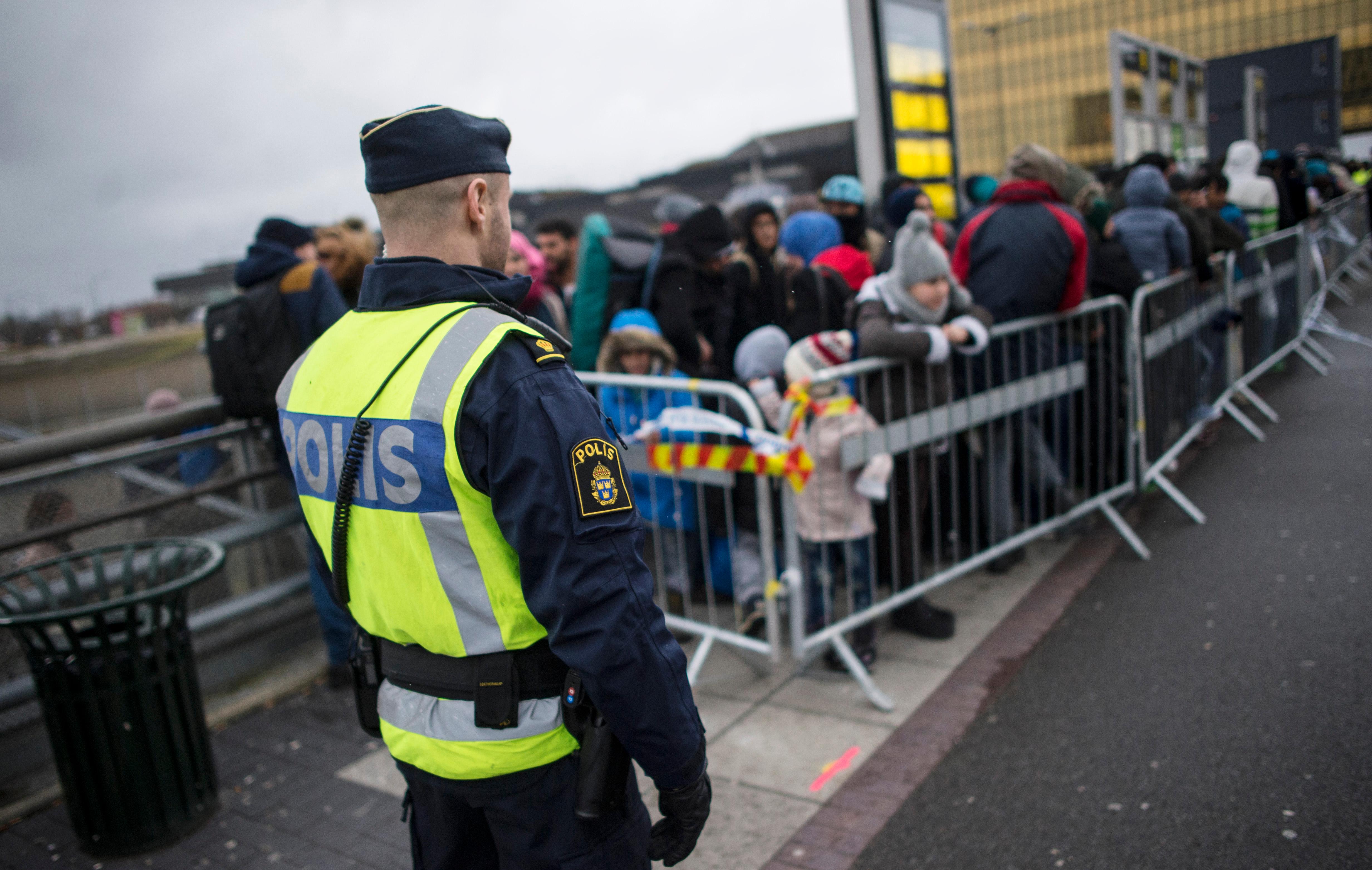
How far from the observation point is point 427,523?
164cm

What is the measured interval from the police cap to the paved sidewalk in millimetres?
2248

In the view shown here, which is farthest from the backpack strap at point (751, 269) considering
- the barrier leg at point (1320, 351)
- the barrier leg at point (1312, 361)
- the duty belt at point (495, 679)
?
the barrier leg at point (1320, 351)

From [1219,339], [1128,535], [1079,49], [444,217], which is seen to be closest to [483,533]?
[444,217]

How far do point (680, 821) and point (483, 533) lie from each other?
0.65m

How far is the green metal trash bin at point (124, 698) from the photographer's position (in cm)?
313

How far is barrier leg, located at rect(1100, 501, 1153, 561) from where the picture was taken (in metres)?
5.23

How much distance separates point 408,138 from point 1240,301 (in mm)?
7973

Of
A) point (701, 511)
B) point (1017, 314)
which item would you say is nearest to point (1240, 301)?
point (1017, 314)

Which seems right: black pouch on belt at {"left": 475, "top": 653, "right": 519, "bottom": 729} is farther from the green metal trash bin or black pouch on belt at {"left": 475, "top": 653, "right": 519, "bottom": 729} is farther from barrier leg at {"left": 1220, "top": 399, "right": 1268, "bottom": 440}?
barrier leg at {"left": 1220, "top": 399, "right": 1268, "bottom": 440}

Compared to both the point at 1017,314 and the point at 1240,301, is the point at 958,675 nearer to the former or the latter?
the point at 1017,314

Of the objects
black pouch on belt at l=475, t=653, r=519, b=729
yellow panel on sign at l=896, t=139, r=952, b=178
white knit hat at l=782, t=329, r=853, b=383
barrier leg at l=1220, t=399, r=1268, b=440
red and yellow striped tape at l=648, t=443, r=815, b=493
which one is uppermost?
yellow panel on sign at l=896, t=139, r=952, b=178

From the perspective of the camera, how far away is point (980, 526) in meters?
5.09

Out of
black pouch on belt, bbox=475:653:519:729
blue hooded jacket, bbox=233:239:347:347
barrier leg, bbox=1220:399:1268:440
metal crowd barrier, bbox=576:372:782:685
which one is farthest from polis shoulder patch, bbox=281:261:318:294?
barrier leg, bbox=1220:399:1268:440

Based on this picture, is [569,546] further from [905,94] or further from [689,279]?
[905,94]
